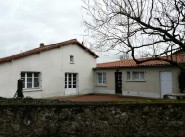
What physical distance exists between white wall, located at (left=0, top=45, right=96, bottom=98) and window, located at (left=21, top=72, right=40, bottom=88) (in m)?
0.47

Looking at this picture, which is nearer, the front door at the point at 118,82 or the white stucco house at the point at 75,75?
the white stucco house at the point at 75,75

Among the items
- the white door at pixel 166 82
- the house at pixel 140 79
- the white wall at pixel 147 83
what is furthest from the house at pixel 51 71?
the white door at pixel 166 82

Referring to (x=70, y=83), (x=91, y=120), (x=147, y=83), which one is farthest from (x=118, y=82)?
(x=91, y=120)

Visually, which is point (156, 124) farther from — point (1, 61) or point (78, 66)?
point (78, 66)

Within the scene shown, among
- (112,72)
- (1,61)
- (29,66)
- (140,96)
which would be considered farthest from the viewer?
(112,72)

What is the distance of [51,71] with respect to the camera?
2323cm

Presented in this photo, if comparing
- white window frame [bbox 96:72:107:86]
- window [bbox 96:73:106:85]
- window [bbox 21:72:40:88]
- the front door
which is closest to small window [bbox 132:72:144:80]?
the front door

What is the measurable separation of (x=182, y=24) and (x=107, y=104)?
732cm

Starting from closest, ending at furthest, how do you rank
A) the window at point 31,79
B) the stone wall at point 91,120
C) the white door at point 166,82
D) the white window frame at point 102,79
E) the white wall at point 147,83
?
1. the stone wall at point 91,120
2. the white wall at point 147,83
3. the white door at point 166,82
4. the window at point 31,79
5. the white window frame at point 102,79

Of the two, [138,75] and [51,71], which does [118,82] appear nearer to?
[138,75]

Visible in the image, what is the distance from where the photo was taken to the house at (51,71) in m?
19.9

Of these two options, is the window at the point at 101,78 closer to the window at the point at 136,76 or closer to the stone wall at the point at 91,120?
the window at the point at 136,76

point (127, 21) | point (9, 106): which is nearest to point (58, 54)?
point (127, 21)

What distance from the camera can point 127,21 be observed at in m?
12.6
